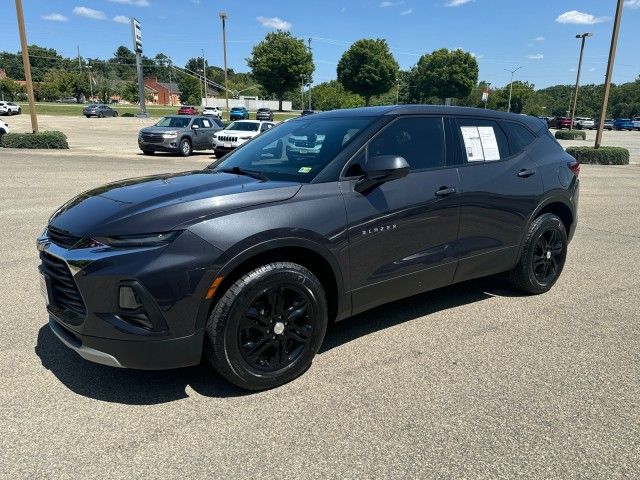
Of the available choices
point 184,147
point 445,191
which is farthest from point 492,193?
point 184,147

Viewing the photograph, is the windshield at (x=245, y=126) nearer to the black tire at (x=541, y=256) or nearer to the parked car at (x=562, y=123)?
the black tire at (x=541, y=256)

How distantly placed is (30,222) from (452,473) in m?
7.40

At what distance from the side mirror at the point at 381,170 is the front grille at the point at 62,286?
1808 mm

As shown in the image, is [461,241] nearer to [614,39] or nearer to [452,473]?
[452,473]

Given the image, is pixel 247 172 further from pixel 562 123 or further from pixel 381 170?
pixel 562 123

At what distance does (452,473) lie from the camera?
236 cm

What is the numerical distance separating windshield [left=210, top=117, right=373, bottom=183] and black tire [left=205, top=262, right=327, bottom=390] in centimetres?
73

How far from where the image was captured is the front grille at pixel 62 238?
2.78m

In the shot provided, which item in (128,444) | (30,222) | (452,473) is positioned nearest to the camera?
(452,473)

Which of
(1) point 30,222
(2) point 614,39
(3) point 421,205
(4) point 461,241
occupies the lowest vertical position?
(1) point 30,222

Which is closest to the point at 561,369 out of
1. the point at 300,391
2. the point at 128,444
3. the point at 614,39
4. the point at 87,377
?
the point at 300,391

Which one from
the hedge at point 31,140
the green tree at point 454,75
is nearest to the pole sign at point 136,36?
the hedge at point 31,140

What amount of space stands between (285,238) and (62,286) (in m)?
1.32

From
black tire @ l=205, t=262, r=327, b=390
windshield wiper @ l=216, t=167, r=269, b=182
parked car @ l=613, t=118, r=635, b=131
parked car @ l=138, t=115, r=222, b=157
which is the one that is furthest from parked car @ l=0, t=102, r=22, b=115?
parked car @ l=613, t=118, r=635, b=131
